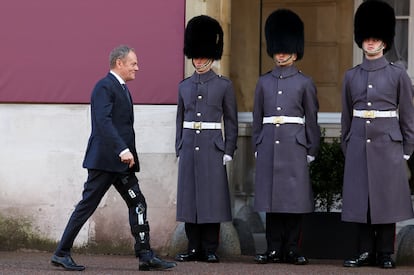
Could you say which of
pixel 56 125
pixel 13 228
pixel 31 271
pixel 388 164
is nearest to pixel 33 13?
pixel 56 125

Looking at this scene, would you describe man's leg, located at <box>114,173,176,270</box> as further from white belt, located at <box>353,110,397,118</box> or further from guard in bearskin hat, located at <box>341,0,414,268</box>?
white belt, located at <box>353,110,397,118</box>

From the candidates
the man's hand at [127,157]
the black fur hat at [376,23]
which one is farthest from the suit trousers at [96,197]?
the black fur hat at [376,23]

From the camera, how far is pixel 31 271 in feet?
30.2

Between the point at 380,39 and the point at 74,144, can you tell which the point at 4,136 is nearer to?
the point at 74,144

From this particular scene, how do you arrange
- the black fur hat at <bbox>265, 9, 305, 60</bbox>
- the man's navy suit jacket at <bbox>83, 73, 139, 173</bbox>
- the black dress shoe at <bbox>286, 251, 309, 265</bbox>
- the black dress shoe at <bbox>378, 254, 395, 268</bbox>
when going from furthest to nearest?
the black fur hat at <bbox>265, 9, 305, 60</bbox> → the black dress shoe at <bbox>286, 251, 309, 265</bbox> → the black dress shoe at <bbox>378, 254, 395, 268</bbox> → the man's navy suit jacket at <bbox>83, 73, 139, 173</bbox>

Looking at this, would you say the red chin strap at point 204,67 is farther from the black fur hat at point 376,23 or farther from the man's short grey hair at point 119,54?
the black fur hat at point 376,23

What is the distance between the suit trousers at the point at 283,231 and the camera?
9.67 m

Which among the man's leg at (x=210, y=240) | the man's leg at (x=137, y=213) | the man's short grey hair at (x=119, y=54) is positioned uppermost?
the man's short grey hair at (x=119, y=54)

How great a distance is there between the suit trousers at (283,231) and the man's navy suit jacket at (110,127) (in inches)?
50.0

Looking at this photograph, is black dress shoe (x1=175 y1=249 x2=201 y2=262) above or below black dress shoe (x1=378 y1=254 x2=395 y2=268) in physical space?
below

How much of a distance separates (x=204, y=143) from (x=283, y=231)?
886 mm

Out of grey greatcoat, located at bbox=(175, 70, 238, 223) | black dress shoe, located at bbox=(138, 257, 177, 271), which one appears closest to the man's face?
grey greatcoat, located at bbox=(175, 70, 238, 223)

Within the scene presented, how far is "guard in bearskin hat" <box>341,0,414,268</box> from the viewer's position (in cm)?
940

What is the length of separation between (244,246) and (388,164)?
1662 mm
